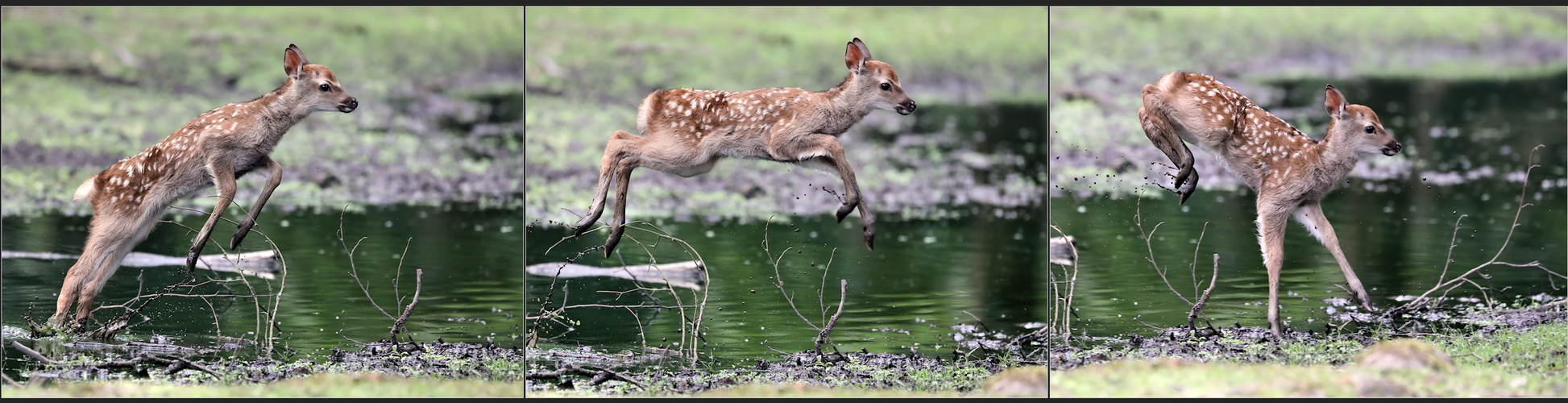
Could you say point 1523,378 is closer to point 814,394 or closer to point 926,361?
point 926,361

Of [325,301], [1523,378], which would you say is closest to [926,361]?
[1523,378]

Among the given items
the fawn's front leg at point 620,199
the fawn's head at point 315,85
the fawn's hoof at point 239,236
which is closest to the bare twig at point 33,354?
the fawn's hoof at point 239,236

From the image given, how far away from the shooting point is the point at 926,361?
9016mm

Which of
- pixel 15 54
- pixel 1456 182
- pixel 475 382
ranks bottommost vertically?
pixel 475 382

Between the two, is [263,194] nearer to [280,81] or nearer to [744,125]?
[744,125]

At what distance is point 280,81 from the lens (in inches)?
824

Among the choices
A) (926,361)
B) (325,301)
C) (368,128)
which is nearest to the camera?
(926,361)

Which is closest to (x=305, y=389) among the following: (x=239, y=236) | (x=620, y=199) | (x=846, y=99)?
(x=239, y=236)

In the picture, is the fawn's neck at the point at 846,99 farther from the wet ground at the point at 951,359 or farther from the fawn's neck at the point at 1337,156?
the fawn's neck at the point at 1337,156

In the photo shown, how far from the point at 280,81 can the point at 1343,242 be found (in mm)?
15492

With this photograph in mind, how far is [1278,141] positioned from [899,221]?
576 centimetres

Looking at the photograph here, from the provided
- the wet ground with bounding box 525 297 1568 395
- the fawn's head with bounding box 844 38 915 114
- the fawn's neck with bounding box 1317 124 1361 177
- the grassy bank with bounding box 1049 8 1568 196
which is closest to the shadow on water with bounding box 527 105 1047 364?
the wet ground with bounding box 525 297 1568 395

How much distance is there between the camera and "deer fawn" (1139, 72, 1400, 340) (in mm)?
8586

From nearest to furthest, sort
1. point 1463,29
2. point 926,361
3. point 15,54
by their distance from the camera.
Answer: point 926,361 < point 15,54 < point 1463,29
